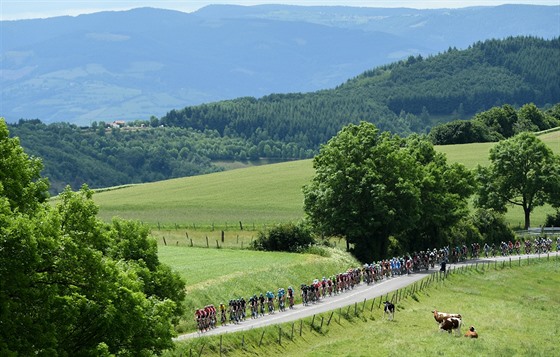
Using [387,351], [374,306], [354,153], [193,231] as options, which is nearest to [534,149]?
[354,153]

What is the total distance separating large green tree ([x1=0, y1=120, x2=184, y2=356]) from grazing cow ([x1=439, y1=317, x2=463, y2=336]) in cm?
2528

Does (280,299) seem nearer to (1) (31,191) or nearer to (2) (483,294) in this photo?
(2) (483,294)

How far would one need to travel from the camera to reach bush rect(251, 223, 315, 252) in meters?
87.2

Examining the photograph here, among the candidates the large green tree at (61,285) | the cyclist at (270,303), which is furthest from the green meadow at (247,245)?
the large green tree at (61,285)

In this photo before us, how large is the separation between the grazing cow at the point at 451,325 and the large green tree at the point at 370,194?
95.5 ft

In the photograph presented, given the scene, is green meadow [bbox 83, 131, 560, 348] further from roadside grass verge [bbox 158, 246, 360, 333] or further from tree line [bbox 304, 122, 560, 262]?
tree line [bbox 304, 122, 560, 262]

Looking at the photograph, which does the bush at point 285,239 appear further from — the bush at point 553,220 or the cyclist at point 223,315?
the bush at point 553,220

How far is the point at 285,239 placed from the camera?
87.4m

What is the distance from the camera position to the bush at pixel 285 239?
87.2 meters

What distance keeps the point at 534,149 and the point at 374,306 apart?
61.3 meters

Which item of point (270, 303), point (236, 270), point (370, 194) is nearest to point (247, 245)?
point (370, 194)

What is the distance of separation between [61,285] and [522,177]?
94.8 m

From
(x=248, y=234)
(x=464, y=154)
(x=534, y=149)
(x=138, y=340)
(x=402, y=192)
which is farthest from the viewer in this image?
(x=464, y=154)

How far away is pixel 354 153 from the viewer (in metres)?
90.4
